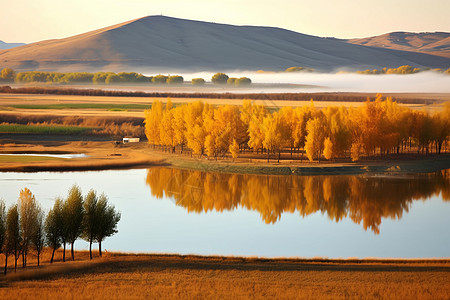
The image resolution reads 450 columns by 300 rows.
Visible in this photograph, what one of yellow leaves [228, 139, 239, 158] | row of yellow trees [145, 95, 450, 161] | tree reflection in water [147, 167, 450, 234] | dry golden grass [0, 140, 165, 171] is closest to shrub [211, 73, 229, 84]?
dry golden grass [0, 140, 165, 171]

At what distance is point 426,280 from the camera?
107 ft

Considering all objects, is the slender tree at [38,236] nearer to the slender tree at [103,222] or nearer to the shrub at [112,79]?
the slender tree at [103,222]

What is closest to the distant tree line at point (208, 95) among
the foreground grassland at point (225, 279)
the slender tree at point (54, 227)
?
the slender tree at point (54, 227)

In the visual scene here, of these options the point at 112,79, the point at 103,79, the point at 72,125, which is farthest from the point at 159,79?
the point at 72,125

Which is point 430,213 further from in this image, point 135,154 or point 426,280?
point 135,154

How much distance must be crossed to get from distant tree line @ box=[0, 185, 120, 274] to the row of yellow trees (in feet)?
131

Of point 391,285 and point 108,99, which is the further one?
point 108,99

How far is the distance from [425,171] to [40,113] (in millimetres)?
64782

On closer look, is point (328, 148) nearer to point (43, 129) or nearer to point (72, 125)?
point (43, 129)

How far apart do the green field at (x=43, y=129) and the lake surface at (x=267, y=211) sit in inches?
1126

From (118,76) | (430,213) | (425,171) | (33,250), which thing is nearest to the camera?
(33,250)

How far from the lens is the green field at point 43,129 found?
95.9m

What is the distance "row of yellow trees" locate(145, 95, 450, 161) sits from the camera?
7788 centimetres

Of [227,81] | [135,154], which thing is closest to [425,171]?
[135,154]
